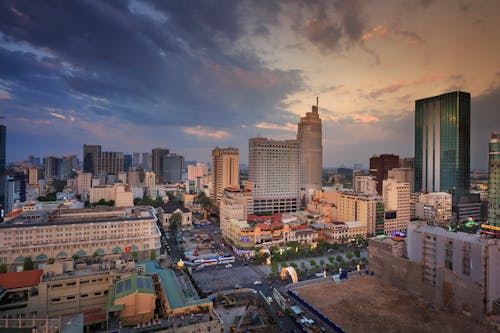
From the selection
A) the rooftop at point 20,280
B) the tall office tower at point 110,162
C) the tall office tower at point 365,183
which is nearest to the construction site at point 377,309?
the rooftop at point 20,280

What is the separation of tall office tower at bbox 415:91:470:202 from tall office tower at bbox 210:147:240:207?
174 ft

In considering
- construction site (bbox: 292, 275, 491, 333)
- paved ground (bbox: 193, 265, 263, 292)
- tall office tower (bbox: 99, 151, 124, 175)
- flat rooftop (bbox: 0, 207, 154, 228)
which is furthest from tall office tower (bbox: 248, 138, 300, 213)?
tall office tower (bbox: 99, 151, 124, 175)

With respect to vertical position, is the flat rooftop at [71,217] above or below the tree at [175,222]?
above

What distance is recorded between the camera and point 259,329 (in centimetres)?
2158

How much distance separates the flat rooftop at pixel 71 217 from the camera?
3688cm

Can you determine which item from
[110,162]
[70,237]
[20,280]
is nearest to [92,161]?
[110,162]

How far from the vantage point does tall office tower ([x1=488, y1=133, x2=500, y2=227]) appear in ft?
142

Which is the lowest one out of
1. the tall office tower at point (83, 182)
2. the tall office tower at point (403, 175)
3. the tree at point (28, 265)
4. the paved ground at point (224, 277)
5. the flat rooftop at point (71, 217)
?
the paved ground at point (224, 277)

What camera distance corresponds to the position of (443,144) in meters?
77.4

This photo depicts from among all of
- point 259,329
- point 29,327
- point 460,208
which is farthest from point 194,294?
point 460,208

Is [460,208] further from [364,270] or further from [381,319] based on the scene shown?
[381,319]

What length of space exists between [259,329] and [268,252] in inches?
677

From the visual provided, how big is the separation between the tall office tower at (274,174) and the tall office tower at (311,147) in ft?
112

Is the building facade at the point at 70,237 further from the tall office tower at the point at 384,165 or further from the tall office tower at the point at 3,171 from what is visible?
the tall office tower at the point at 384,165
